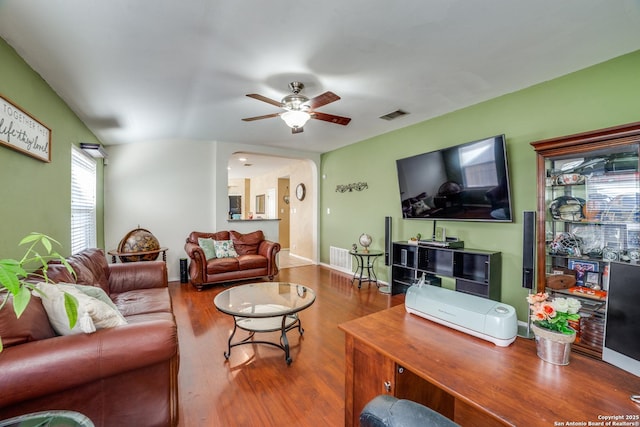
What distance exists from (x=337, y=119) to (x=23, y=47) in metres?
2.49

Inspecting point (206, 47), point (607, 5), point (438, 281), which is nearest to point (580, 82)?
point (607, 5)

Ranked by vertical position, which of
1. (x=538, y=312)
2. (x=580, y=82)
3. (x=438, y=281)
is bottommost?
(x=438, y=281)

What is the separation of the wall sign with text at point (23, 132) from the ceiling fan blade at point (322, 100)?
2.15m

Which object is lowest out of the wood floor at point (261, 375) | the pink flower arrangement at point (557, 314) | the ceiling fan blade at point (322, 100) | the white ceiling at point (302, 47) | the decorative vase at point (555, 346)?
the wood floor at point (261, 375)

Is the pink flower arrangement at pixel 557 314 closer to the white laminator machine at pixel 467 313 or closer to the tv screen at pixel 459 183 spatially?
the white laminator machine at pixel 467 313

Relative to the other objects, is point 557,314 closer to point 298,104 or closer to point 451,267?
point 298,104

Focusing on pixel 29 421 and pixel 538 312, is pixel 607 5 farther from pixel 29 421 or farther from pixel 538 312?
pixel 29 421

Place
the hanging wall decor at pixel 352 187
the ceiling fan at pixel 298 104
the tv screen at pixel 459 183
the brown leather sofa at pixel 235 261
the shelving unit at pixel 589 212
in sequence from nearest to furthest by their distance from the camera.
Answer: the shelving unit at pixel 589 212, the ceiling fan at pixel 298 104, the tv screen at pixel 459 183, the brown leather sofa at pixel 235 261, the hanging wall decor at pixel 352 187

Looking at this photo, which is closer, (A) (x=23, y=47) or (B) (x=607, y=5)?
(B) (x=607, y=5)

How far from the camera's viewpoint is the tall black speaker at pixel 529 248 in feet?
8.36

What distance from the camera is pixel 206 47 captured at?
206 centimetres

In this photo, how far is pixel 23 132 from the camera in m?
Answer: 2.01

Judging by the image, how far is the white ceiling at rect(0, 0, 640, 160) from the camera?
5.61ft

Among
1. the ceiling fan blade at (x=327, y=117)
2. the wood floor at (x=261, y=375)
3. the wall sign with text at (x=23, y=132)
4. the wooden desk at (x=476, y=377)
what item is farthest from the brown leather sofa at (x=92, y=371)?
the ceiling fan blade at (x=327, y=117)
